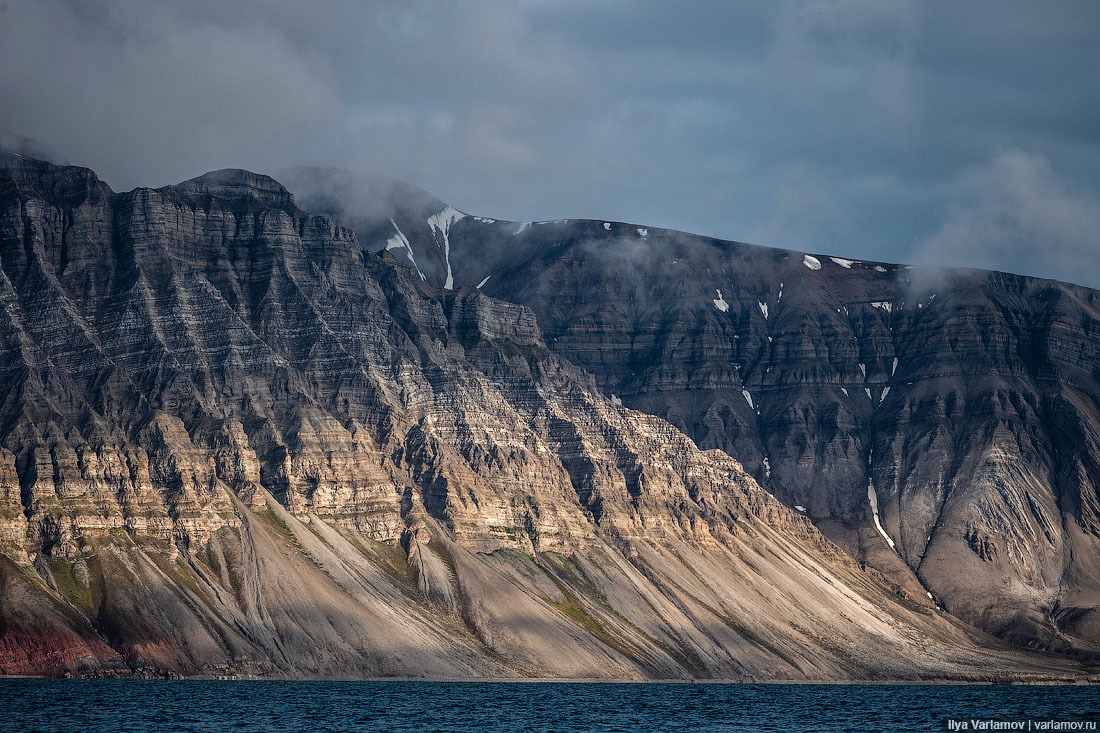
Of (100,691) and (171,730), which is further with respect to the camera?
(100,691)

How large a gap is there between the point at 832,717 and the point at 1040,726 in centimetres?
3304

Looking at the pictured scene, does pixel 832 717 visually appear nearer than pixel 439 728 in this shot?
No

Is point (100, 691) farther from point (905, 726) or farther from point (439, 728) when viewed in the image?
point (905, 726)

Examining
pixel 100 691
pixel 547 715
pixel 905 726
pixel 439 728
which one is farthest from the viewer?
pixel 100 691

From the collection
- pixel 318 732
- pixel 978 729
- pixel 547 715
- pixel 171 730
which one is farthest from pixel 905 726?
pixel 171 730

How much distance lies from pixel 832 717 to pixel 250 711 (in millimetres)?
67387

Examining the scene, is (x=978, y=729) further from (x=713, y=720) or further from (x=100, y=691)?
(x=100, y=691)

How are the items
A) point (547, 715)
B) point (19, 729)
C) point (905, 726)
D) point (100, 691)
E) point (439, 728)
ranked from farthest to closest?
1. point (100, 691)
2. point (547, 715)
3. point (905, 726)
4. point (439, 728)
5. point (19, 729)

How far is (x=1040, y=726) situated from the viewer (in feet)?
496

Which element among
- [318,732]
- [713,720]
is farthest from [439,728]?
[713,720]

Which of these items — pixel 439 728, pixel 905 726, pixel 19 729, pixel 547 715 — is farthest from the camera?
pixel 547 715

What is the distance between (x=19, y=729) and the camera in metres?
132

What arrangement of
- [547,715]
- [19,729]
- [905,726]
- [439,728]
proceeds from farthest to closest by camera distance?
[547,715]
[905,726]
[439,728]
[19,729]

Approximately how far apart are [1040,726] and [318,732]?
70.6 meters
